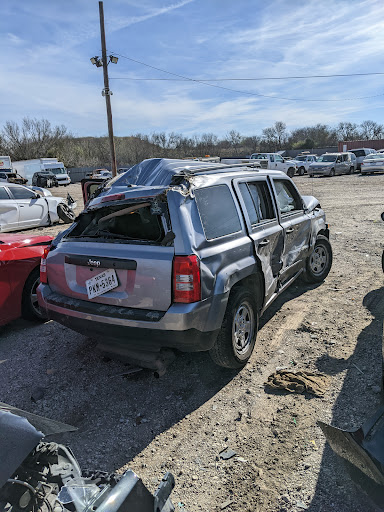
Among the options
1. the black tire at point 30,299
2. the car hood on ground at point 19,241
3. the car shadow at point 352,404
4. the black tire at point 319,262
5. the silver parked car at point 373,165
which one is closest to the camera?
the car shadow at point 352,404

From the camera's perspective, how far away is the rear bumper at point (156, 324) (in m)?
2.88

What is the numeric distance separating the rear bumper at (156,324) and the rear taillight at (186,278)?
7cm

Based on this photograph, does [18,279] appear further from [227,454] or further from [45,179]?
[45,179]

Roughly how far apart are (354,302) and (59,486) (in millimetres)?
4530

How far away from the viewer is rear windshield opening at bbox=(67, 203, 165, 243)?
3678mm

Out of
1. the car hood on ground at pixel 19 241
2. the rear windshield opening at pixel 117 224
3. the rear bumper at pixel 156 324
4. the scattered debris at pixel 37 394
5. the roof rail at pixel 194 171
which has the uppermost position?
the roof rail at pixel 194 171

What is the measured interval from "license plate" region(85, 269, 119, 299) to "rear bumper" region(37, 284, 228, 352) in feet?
0.36

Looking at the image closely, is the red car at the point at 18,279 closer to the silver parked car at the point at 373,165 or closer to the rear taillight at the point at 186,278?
the rear taillight at the point at 186,278

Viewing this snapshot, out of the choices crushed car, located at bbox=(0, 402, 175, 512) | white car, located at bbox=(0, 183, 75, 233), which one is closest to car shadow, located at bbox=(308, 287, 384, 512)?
crushed car, located at bbox=(0, 402, 175, 512)

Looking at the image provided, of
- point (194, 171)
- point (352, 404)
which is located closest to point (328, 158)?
point (194, 171)

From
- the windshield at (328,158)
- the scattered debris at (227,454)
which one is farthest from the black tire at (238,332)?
the windshield at (328,158)

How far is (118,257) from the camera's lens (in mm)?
3084

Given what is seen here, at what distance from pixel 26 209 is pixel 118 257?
970 cm

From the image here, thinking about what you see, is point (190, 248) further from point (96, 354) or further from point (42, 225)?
point (42, 225)
